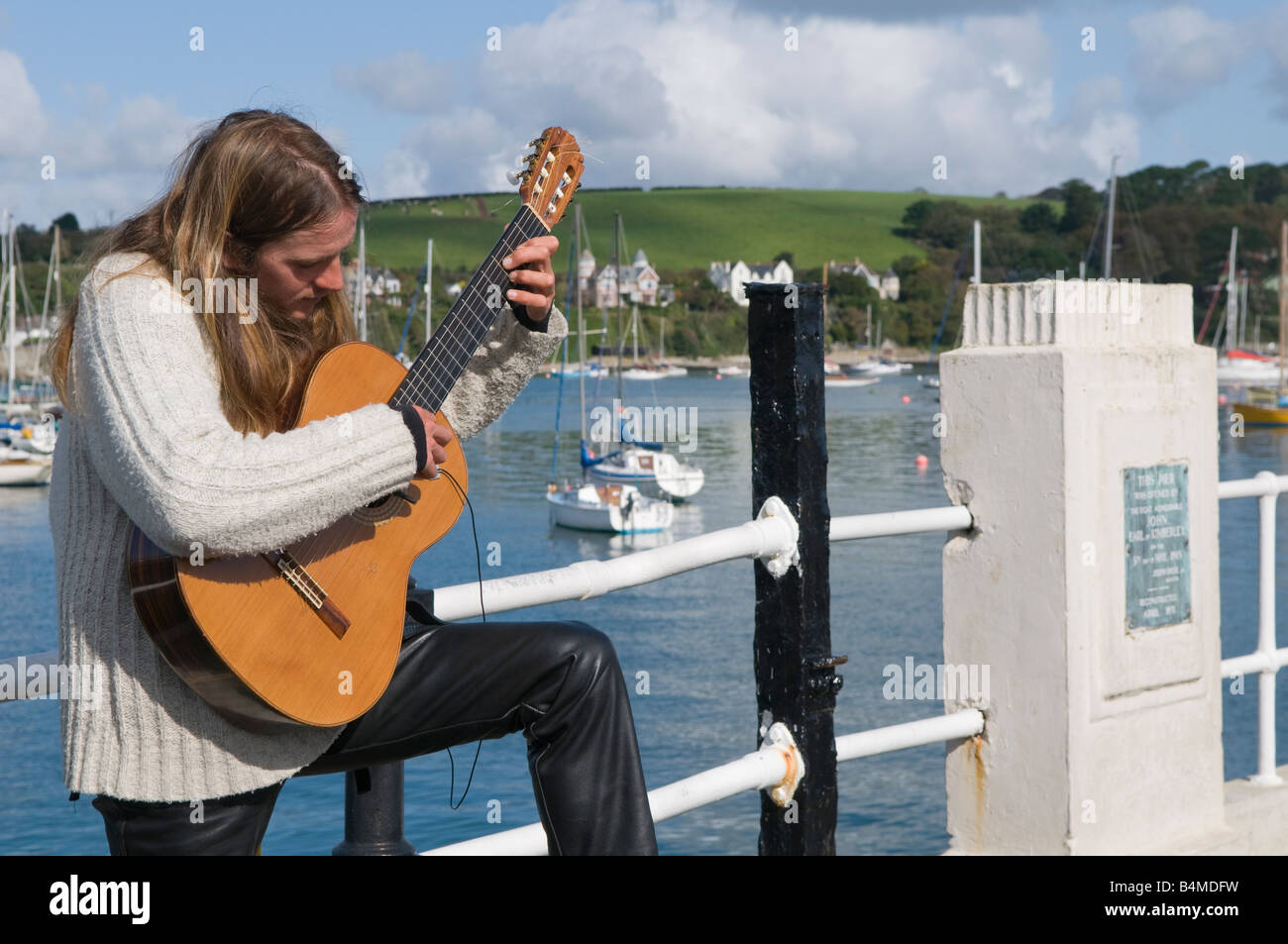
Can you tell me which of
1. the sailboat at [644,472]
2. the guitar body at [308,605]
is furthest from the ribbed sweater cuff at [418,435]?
the sailboat at [644,472]

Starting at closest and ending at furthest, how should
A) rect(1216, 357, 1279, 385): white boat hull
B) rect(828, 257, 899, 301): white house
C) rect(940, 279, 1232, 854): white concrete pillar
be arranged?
rect(940, 279, 1232, 854): white concrete pillar
rect(1216, 357, 1279, 385): white boat hull
rect(828, 257, 899, 301): white house

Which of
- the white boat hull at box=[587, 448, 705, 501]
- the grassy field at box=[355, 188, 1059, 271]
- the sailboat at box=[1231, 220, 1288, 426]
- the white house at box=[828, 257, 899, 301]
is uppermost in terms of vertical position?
the grassy field at box=[355, 188, 1059, 271]

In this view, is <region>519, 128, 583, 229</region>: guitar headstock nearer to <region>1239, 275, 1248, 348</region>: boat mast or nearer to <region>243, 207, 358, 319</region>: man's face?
<region>243, 207, 358, 319</region>: man's face

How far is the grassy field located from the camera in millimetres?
109625

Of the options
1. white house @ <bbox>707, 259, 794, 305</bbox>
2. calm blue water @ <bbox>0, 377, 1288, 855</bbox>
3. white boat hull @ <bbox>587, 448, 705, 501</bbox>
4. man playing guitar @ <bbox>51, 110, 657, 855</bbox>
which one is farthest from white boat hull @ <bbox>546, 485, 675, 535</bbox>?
white house @ <bbox>707, 259, 794, 305</bbox>

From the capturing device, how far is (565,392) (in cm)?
11056

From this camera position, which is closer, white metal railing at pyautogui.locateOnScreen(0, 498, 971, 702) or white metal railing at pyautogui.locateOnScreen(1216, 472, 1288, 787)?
white metal railing at pyautogui.locateOnScreen(0, 498, 971, 702)

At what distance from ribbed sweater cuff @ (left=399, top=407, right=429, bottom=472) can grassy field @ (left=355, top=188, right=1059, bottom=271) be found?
103 meters

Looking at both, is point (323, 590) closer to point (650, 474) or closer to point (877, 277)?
point (650, 474)

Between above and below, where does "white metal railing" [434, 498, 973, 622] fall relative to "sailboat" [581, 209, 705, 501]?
above

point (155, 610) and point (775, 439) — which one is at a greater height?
point (775, 439)
